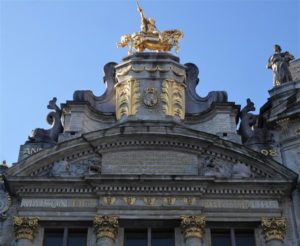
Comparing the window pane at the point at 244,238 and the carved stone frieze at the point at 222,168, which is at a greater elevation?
the carved stone frieze at the point at 222,168

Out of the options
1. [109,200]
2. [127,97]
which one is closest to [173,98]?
[127,97]

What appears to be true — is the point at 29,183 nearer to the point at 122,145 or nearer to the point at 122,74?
the point at 122,145

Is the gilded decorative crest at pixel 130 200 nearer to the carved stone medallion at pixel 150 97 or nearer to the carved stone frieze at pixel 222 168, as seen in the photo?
the carved stone frieze at pixel 222 168

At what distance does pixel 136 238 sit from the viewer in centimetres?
2034

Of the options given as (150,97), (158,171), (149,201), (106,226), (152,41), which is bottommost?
(106,226)

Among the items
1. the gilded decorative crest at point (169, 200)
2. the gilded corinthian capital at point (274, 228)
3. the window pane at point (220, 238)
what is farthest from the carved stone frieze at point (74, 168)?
the gilded corinthian capital at point (274, 228)

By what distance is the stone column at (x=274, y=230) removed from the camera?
1972cm

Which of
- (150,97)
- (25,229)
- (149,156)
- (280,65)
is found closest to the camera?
(25,229)

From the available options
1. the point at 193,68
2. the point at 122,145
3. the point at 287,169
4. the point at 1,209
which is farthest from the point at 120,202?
the point at 193,68

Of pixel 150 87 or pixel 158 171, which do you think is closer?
pixel 158 171

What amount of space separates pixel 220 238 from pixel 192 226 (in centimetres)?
101

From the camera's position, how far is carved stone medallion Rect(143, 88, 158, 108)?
23.0 m

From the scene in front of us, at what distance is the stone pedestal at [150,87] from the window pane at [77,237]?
403cm

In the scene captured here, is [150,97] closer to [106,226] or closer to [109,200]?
[109,200]
